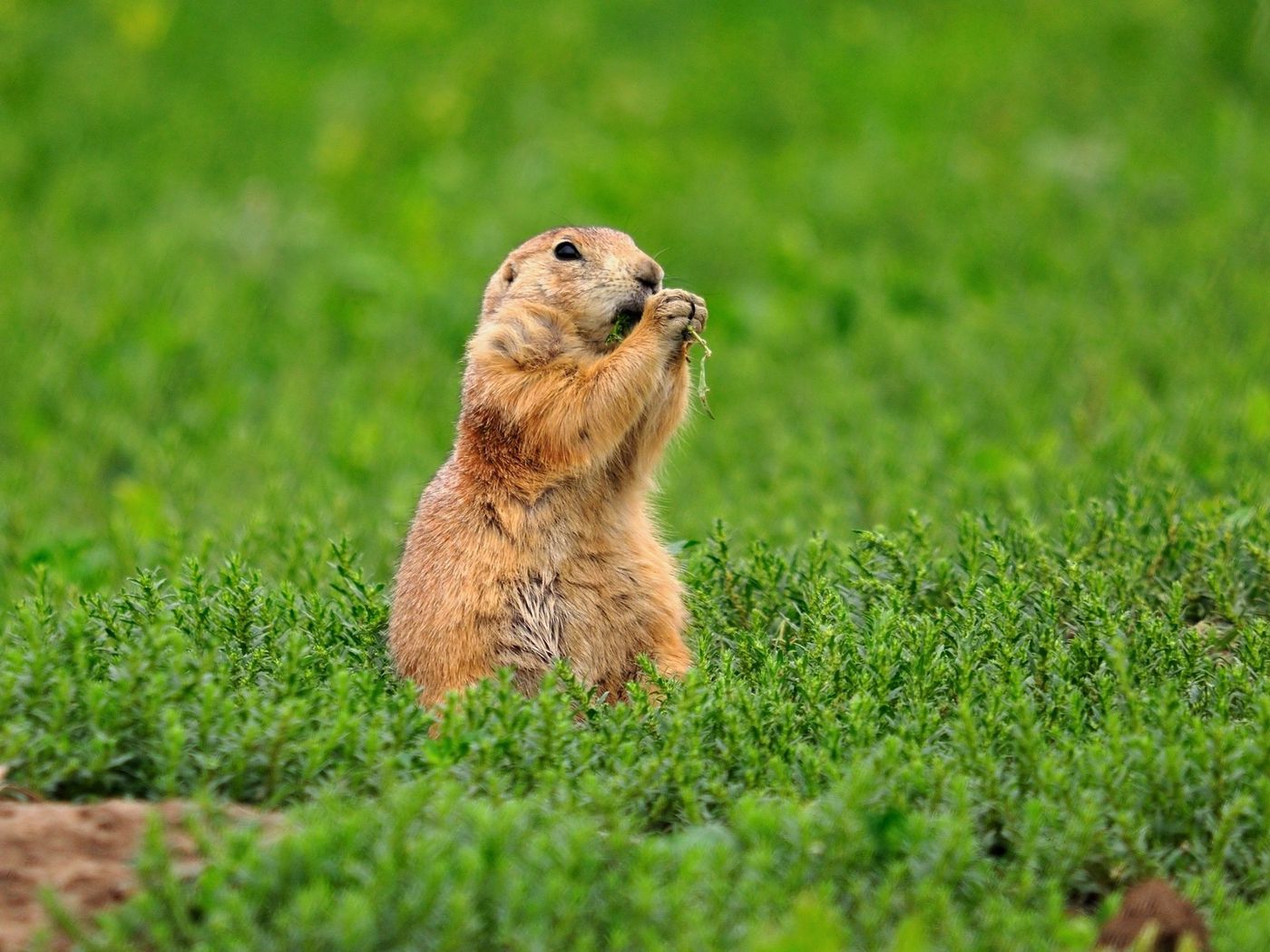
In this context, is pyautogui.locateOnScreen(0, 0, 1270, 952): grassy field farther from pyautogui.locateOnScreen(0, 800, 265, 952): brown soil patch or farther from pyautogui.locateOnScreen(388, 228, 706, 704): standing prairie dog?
pyautogui.locateOnScreen(388, 228, 706, 704): standing prairie dog

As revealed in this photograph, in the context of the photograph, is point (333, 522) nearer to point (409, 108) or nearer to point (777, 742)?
point (777, 742)

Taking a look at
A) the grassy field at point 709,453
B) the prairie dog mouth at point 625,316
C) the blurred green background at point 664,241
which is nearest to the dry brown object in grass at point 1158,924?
the grassy field at point 709,453

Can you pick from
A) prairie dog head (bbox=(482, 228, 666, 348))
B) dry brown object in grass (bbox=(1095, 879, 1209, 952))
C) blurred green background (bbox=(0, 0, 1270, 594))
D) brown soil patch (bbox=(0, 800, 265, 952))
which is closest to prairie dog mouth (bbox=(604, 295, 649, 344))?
prairie dog head (bbox=(482, 228, 666, 348))

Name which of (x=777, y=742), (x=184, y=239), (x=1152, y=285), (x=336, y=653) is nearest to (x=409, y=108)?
(x=184, y=239)

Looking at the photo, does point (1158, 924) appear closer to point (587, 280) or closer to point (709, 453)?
point (587, 280)

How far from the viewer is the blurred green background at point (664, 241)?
780 cm

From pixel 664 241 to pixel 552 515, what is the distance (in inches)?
291

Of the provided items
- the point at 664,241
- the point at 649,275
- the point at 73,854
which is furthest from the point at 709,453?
the point at 73,854

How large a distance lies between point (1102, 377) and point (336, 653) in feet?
18.4

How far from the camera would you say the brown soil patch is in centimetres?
335

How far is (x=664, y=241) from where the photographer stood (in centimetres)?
1198

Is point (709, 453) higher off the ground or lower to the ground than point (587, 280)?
lower

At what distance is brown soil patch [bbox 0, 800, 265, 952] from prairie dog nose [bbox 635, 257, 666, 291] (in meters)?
2.24

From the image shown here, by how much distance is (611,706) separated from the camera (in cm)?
463
